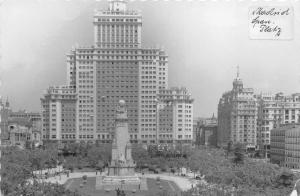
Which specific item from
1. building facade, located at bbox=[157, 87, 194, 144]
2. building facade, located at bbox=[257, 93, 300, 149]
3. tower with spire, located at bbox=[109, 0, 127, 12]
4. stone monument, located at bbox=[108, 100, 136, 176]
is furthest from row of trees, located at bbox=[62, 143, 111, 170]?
building facade, located at bbox=[257, 93, 300, 149]

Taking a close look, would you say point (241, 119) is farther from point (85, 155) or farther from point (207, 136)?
point (85, 155)

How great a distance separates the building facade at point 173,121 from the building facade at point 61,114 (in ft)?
23.4

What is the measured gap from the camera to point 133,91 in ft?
169

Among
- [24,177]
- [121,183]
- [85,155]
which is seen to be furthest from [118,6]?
[24,177]

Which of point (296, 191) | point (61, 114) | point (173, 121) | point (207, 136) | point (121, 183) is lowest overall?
point (121, 183)

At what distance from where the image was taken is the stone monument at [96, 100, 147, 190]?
3506 centimetres

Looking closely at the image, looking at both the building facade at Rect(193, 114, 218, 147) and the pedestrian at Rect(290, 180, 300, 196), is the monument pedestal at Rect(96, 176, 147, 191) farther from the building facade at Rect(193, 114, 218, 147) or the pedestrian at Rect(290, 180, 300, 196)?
the building facade at Rect(193, 114, 218, 147)

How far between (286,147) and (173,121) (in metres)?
9.17

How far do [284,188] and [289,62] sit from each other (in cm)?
603

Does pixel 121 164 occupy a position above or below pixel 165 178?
above

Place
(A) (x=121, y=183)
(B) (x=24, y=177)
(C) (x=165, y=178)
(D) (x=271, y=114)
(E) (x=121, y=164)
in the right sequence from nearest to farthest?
(B) (x=24, y=177) → (A) (x=121, y=183) → (C) (x=165, y=178) → (E) (x=121, y=164) → (D) (x=271, y=114)

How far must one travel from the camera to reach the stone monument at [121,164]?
3506 centimetres

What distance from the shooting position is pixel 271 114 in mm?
55031

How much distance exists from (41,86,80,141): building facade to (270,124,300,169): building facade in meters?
16.1
